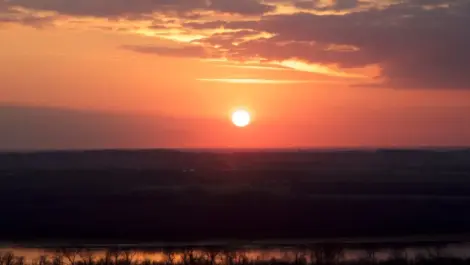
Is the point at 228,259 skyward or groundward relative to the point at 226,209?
groundward

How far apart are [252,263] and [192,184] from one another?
116 ft

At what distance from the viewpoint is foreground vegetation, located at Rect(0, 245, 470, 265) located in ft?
77.4

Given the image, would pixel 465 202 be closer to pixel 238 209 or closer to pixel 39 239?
pixel 238 209

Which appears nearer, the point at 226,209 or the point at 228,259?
the point at 228,259

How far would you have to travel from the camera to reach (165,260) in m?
25.9

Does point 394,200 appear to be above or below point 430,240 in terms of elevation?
above

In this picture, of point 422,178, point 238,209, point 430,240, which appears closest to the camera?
point 430,240

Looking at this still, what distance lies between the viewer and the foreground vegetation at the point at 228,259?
2359cm

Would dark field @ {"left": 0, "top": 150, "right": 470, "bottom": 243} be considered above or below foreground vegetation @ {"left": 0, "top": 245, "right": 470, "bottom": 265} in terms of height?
above

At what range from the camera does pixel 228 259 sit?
2361 centimetres

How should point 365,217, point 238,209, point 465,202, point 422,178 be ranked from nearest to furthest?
point 365,217
point 238,209
point 465,202
point 422,178

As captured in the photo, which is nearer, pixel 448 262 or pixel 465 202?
pixel 448 262

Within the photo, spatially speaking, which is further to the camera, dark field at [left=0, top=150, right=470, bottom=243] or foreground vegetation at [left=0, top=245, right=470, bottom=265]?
dark field at [left=0, top=150, right=470, bottom=243]

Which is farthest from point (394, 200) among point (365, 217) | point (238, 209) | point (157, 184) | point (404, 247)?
point (157, 184)
